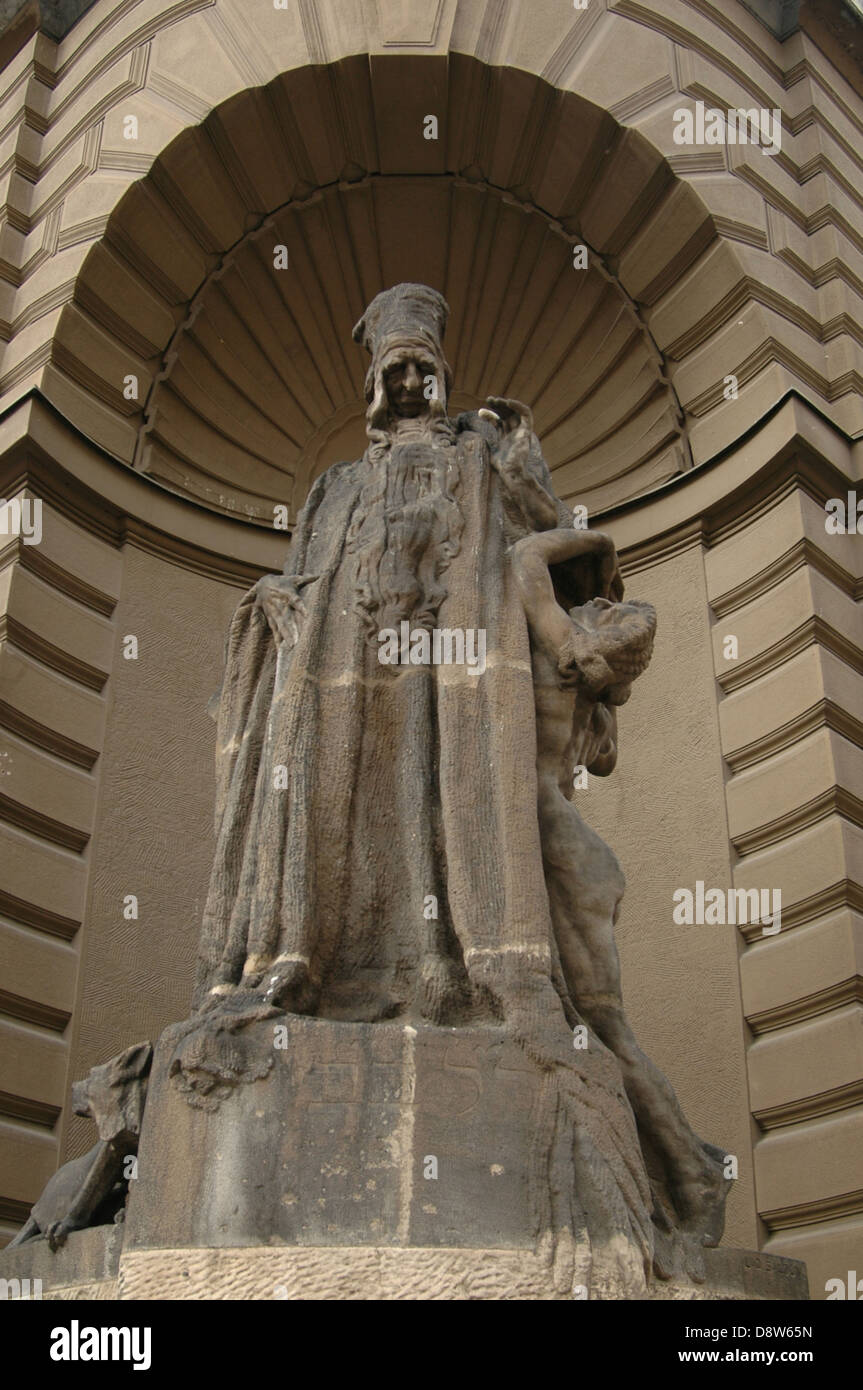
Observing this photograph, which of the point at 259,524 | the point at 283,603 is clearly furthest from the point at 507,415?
the point at 259,524

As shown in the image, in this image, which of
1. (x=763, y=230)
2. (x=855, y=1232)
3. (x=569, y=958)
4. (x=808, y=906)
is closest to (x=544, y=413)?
(x=763, y=230)

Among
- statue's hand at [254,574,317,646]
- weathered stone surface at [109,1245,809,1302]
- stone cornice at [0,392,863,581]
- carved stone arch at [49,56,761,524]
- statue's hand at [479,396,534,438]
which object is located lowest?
weathered stone surface at [109,1245,809,1302]

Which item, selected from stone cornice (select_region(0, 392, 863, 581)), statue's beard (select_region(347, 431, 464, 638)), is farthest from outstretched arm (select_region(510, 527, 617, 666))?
stone cornice (select_region(0, 392, 863, 581))

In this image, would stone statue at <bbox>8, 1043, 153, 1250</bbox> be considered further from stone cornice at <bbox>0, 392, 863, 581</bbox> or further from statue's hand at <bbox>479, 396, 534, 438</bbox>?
stone cornice at <bbox>0, 392, 863, 581</bbox>

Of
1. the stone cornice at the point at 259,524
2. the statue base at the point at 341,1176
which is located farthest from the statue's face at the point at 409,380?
the stone cornice at the point at 259,524

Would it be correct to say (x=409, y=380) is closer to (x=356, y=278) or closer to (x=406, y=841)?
(x=406, y=841)

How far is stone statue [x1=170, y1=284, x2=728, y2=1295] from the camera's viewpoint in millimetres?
3266

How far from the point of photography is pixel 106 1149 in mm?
3623

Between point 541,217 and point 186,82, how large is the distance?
2.52 meters

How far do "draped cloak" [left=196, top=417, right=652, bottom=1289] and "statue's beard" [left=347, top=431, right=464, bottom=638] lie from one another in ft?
0.14

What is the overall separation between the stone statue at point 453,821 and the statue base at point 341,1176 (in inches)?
2.2

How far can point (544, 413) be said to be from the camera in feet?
33.1

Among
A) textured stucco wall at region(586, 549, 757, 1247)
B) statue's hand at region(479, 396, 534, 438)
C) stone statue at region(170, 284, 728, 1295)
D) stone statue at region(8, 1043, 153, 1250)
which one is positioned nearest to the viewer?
stone statue at region(170, 284, 728, 1295)

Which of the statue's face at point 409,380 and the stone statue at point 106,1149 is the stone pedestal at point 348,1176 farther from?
the statue's face at point 409,380
